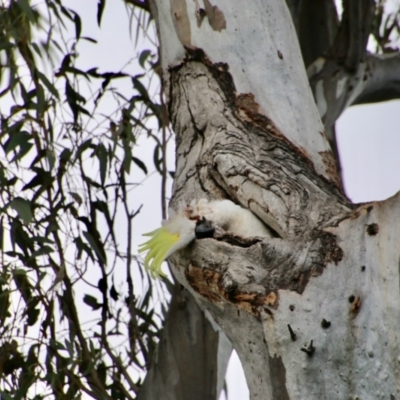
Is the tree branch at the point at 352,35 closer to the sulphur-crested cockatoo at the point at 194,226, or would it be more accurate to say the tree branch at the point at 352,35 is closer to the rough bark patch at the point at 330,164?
the rough bark patch at the point at 330,164

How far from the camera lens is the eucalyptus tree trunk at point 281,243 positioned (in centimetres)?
86

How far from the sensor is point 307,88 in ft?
3.98

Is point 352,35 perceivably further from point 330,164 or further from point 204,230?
point 204,230

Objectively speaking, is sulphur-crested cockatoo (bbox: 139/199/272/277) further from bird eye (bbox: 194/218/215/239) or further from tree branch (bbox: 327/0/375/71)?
tree branch (bbox: 327/0/375/71)

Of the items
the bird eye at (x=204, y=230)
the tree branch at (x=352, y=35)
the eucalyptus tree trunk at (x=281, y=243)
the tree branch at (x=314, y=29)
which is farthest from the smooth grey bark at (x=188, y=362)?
the tree branch at (x=314, y=29)

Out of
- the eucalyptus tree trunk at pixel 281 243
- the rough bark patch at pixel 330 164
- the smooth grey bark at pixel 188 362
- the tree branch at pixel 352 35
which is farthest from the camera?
the tree branch at pixel 352 35

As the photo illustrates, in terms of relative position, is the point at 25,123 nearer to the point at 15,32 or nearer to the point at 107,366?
the point at 15,32

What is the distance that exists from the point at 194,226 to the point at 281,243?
0.12m

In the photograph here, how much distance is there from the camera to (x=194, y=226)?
94 cm

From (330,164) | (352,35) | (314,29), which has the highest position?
(314,29)

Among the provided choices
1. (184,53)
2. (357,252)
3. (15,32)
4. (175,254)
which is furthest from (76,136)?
(357,252)

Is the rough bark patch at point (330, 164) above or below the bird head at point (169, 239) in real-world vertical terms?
above

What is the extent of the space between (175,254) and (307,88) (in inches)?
16.3

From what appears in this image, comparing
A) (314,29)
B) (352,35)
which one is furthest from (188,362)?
(314,29)
